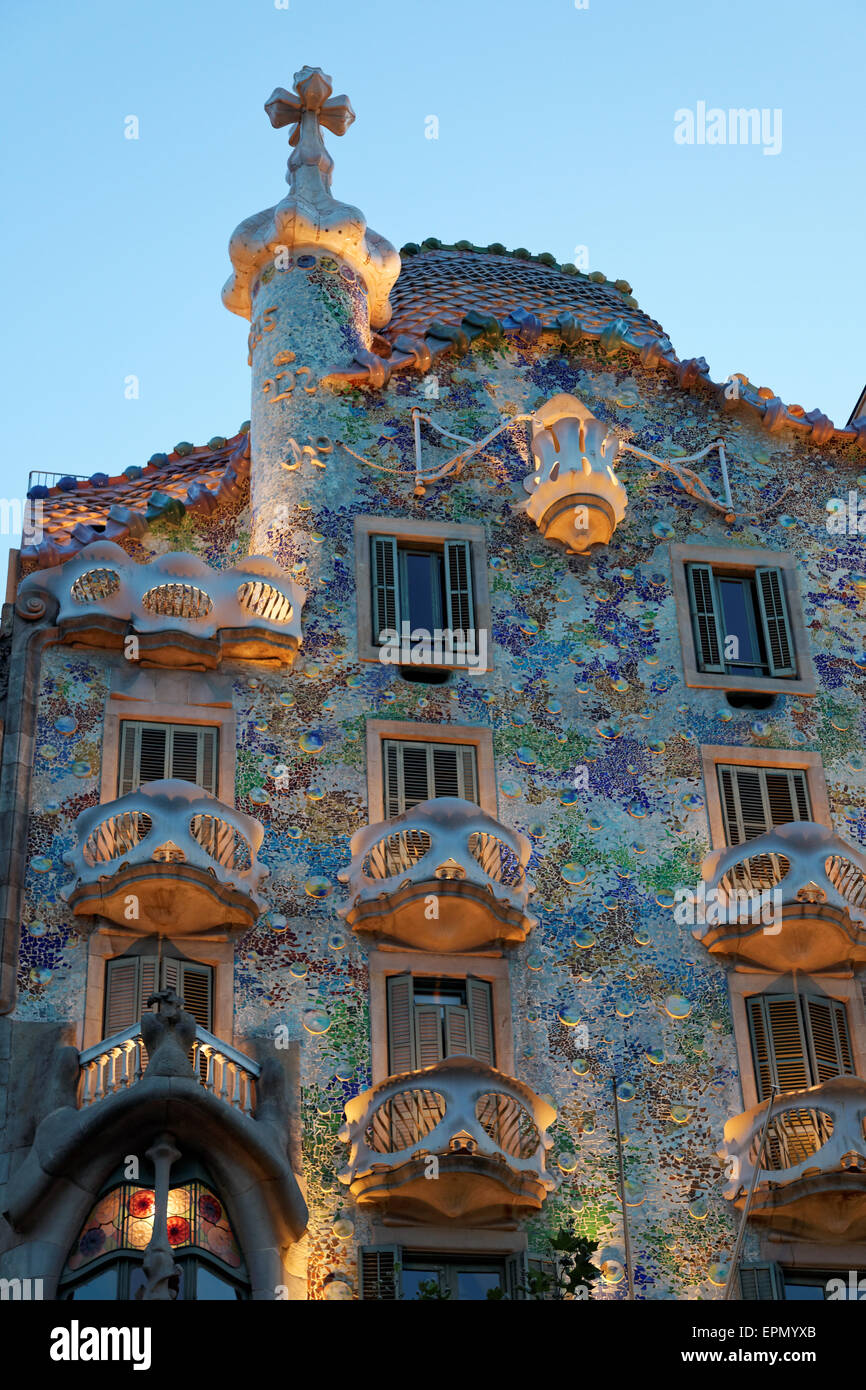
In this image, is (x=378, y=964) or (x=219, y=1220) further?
(x=378, y=964)

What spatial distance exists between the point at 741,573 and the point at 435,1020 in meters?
7.22

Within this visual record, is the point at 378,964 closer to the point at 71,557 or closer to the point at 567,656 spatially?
the point at 567,656

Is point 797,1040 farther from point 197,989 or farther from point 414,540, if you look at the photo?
point 414,540

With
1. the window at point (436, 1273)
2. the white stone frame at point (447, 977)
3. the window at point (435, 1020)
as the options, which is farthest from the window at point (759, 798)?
the window at point (436, 1273)

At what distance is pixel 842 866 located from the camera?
22.7m

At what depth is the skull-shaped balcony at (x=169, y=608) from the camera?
77.1ft

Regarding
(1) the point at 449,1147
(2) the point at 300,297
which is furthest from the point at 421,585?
(1) the point at 449,1147

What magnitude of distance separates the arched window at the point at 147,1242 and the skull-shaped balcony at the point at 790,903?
5.93 m

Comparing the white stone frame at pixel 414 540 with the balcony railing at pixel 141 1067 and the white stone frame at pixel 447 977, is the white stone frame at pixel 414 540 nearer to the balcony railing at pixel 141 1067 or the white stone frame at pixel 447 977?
the white stone frame at pixel 447 977

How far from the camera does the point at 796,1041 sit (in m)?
22.1

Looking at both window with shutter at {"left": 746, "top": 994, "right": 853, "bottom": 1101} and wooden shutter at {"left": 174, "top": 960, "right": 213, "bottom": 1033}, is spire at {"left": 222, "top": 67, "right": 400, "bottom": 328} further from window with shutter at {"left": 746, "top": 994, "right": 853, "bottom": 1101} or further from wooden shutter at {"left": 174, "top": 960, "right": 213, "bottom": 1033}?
window with shutter at {"left": 746, "top": 994, "right": 853, "bottom": 1101}
